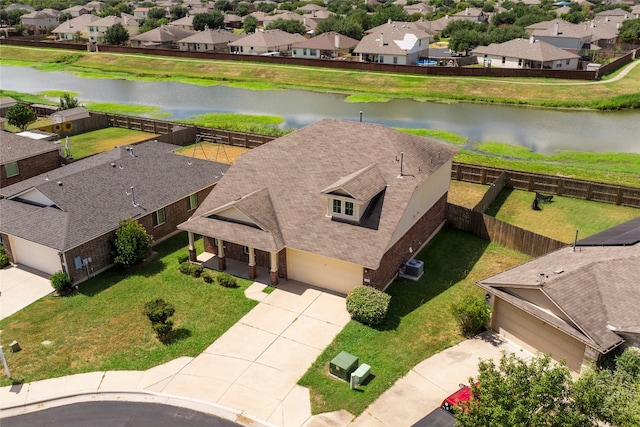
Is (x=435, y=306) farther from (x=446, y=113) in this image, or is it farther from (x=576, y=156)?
(x=446, y=113)

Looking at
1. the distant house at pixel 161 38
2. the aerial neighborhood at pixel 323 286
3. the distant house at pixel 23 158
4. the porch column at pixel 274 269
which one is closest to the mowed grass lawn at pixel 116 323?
the aerial neighborhood at pixel 323 286

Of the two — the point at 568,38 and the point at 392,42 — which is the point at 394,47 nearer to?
the point at 392,42

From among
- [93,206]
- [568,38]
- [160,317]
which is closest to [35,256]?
[93,206]

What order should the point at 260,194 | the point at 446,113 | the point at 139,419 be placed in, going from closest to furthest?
the point at 139,419 < the point at 260,194 < the point at 446,113

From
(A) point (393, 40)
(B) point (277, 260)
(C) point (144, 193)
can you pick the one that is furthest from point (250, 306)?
(A) point (393, 40)

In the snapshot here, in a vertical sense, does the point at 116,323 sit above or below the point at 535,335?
below

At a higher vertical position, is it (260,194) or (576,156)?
(260,194)
